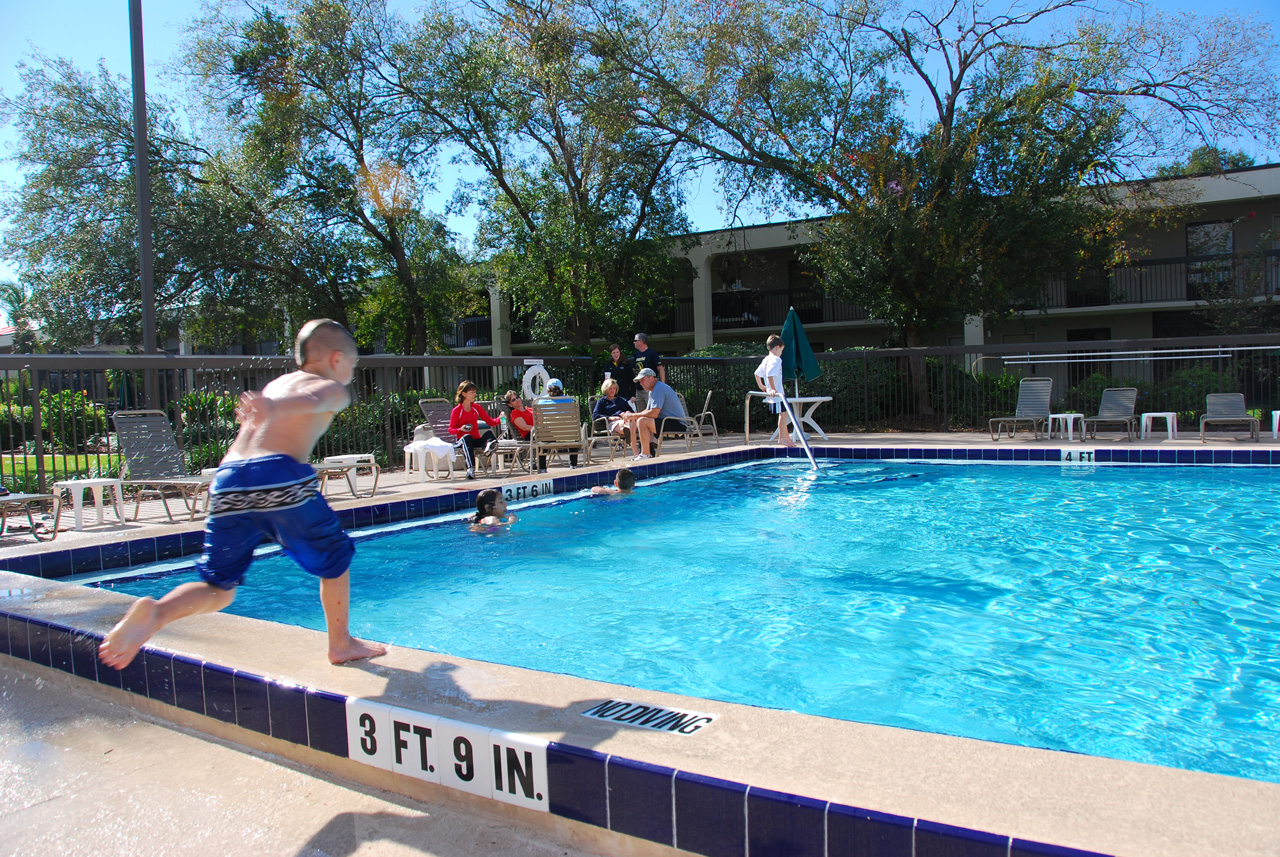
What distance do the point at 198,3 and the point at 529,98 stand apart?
7209mm

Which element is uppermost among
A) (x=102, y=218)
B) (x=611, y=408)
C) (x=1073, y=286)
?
(x=102, y=218)

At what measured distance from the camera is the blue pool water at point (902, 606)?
10.9 ft

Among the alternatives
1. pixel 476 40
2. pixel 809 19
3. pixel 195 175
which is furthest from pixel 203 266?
pixel 809 19

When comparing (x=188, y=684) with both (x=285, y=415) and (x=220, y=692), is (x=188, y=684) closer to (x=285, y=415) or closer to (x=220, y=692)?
(x=220, y=692)

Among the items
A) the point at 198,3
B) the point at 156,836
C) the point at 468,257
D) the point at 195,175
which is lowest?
the point at 156,836

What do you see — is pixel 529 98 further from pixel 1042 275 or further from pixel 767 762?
pixel 767 762

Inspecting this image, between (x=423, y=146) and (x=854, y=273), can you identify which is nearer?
(x=854, y=273)

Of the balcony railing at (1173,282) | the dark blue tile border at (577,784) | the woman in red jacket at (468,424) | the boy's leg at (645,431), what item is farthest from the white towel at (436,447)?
the balcony railing at (1173,282)

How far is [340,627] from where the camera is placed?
2752mm

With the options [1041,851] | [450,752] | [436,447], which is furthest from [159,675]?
[436,447]

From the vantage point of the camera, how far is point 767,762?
1860mm

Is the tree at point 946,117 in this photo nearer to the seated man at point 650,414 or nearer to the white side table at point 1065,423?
the white side table at point 1065,423

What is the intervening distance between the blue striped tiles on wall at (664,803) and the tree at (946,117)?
1372 centimetres

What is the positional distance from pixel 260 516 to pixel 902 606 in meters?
3.42
